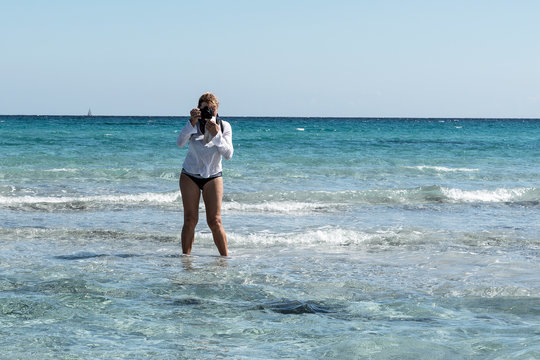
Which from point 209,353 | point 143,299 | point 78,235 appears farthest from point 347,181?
point 209,353

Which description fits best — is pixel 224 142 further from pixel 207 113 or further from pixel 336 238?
pixel 336 238

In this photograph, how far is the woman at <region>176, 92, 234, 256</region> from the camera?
7430 millimetres

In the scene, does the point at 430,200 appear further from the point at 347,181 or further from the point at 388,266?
the point at 388,266

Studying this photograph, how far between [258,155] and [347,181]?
10508 millimetres

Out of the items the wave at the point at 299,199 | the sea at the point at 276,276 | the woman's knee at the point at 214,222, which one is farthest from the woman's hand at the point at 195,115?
the wave at the point at 299,199

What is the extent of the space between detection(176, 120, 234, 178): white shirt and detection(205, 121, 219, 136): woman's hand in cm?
6

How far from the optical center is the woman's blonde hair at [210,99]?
7.43m

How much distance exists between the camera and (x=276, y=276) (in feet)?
23.3

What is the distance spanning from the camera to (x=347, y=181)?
19891mm

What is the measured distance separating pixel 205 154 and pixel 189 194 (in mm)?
524

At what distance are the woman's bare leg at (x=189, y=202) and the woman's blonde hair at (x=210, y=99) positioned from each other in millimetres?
874

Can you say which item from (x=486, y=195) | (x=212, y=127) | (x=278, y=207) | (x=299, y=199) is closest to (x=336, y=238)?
(x=212, y=127)

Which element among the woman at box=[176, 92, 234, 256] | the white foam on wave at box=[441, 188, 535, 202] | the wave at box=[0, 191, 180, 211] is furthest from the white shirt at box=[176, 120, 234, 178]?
the white foam on wave at box=[441, 188, 535, 202]

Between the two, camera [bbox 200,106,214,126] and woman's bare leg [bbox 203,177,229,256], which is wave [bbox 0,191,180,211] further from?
camera [bbox 200,106,214,126]
